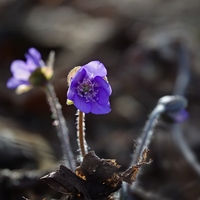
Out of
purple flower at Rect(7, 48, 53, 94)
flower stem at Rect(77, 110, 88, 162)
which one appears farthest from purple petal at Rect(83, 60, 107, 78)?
purple flower at Rect(7, 48, 53, 94)

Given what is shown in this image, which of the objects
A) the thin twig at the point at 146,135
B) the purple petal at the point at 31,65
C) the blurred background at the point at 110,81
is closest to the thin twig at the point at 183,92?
the blurred background at the point at 110,81

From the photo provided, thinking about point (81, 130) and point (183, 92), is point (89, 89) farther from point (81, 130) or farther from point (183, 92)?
point (183, 92)

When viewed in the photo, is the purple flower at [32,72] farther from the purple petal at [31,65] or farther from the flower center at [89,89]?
the flower center at [89,89]

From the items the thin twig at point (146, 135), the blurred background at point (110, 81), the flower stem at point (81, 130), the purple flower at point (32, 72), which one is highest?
the blurred background at point (110, 81)

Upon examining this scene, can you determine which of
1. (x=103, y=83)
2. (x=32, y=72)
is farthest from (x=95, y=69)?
(x=32, y=72)

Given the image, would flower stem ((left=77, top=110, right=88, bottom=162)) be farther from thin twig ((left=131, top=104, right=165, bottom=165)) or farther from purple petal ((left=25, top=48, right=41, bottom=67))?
purple petal ((left=25, top=48, right=41, bottom=67))

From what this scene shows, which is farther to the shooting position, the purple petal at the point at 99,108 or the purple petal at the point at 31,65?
the purple petal at the point at 31,65
